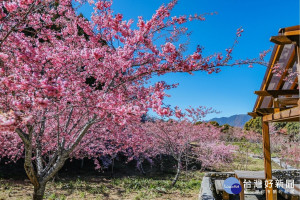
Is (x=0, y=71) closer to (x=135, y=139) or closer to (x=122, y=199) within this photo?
(x=122, y=199)

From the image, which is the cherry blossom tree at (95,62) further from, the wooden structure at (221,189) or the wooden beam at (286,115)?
the wooden structure at (221,189)

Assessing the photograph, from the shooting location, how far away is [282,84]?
5512 mm

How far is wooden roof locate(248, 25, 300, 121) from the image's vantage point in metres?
3.44

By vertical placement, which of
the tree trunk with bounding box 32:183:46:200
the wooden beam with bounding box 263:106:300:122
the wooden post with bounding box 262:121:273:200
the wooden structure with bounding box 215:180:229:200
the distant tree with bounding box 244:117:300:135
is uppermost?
the distant tree with bounding box 244:117:300:135

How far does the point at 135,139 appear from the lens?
420 inches

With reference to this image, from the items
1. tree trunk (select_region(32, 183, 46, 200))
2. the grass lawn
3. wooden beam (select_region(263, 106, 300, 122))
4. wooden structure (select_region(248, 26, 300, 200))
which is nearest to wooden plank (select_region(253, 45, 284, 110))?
wooden structure (select_region(248, 26, 300, 200))

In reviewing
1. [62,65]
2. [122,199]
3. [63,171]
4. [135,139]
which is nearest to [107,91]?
[62,65]

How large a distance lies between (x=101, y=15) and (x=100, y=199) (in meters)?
6.61

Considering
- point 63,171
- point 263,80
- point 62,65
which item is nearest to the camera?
point 62,65

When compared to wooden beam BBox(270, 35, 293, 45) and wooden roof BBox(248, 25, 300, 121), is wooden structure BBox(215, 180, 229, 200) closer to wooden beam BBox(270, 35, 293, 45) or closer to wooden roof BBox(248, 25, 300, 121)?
wooden roof BBox(248, 25, 300, 121)

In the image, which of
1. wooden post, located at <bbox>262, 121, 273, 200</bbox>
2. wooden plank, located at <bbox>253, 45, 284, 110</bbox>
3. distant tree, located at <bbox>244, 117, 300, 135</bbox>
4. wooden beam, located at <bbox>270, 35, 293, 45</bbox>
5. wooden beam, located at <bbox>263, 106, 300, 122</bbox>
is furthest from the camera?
distant tree, located at <bbox>244, 117, 300, 135</bbox>

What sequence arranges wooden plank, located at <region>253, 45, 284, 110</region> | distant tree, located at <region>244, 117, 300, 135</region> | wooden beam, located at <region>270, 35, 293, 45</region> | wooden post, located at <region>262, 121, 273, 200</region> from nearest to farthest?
wooden beam, located at <region>270, 35, 293, 45</region>
wooden plank, located at <region>253, 45, 284, 110</region>
wooden post, located at <region>262, 121, 273, 200</region>
distant tree, located at <region>244, 117, 300, 135</region>

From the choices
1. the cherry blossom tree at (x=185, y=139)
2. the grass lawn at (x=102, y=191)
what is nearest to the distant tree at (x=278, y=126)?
the cherry blossom tree at (x=185, y=139)

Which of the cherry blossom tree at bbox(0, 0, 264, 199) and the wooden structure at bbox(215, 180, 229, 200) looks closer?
the cherry blossom tree at bbox(0, 0, 264, 199)
